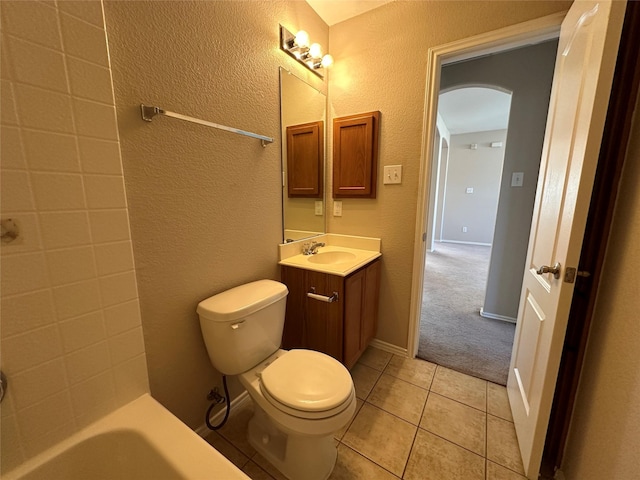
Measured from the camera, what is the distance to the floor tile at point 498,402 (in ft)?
4.68

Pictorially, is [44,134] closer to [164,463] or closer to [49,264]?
[49,264]

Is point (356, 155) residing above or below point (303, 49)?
below

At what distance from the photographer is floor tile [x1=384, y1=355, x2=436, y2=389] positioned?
1.68 meters

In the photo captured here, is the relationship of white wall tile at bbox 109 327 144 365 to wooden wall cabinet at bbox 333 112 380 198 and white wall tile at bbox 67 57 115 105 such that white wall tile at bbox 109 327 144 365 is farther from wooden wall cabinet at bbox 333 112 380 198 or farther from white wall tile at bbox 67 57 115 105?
wooden wall cabinet at bbox 333 112 380 198

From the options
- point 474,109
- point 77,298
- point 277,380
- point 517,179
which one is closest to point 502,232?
point 517,179

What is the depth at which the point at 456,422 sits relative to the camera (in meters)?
1.37

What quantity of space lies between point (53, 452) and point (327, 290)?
3.67 ft

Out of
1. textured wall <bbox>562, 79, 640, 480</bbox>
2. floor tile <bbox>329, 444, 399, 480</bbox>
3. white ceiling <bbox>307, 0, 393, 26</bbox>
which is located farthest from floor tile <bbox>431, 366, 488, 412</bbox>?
white ceiling <bbox>307, 0, 393, 26</bbox>

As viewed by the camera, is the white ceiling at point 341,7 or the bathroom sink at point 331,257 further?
the bathroom sink at point 331,257

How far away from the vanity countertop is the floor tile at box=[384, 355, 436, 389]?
787mm

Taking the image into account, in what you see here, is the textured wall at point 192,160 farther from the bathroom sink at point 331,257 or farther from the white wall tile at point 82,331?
the bathroom sink at point 331,257

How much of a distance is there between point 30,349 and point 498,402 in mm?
2103

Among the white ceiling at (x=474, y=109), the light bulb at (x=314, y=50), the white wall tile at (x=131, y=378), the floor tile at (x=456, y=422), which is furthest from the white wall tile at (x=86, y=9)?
the white ceiling at (x=474, y=109)

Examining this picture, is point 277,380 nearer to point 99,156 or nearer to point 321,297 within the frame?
point 321,297
